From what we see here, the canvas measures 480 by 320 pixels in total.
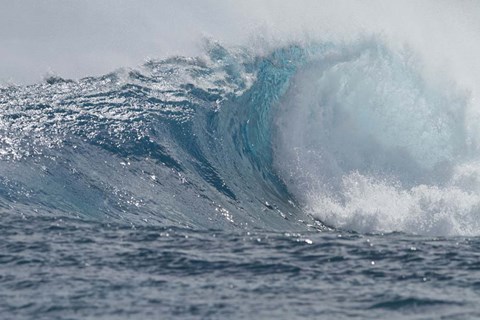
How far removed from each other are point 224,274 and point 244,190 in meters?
8.96

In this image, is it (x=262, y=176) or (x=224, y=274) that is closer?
(x=224, y=274)

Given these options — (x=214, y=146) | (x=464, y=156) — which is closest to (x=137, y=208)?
(x=214, y=146)

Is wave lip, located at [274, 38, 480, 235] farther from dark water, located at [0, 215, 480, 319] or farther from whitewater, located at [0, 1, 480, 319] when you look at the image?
dark water, located at [0, 215, 480, 319]

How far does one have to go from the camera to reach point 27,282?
10867 mm

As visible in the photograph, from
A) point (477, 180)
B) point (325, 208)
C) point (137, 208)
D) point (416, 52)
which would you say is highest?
point (416, 52)

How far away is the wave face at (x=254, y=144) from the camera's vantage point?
18000 mm

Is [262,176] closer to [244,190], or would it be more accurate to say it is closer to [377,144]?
[244,190]

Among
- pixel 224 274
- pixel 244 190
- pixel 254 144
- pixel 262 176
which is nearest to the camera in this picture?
pixel 224 274

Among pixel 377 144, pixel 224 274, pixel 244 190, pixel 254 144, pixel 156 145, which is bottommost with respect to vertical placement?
pixel 224 274

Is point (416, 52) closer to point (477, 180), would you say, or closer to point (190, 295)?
point (477, 180)

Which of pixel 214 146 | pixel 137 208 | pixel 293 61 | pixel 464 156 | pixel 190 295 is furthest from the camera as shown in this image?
pixel 293 61

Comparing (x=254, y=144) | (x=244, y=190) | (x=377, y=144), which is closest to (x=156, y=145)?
(x=244, y=190)

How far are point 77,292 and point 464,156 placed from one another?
15971 millimetres

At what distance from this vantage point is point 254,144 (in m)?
23.1
